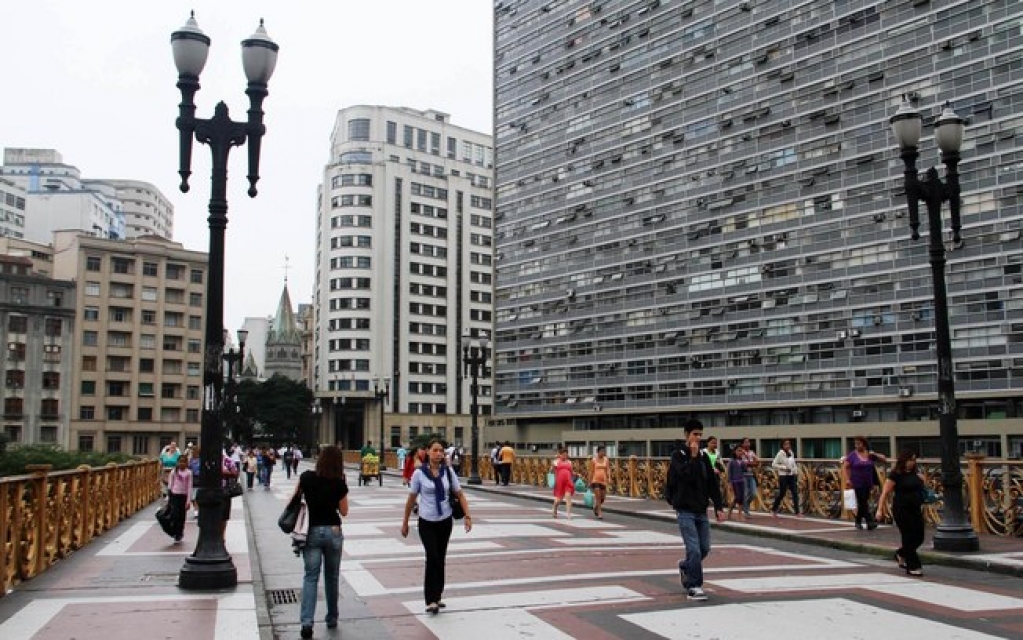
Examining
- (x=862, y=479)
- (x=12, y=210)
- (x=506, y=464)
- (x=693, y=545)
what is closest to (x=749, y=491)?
(x=862, y=479)

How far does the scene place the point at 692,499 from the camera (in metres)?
9.97

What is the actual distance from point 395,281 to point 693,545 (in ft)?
357

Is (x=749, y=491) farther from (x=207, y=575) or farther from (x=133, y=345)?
(x=133, y=345)

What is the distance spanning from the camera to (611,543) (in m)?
15.4

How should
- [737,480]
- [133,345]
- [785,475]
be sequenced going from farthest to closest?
[133,345], [785,475], [737,480]

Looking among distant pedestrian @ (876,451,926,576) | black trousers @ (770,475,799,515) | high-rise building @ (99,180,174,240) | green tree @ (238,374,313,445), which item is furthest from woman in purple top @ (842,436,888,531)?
high-rise building @ (99,180,174,240)

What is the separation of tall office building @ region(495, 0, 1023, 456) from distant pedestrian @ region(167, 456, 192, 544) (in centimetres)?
5159

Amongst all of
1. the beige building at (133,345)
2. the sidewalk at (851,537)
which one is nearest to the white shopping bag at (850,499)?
the sidewalk at (851,537)

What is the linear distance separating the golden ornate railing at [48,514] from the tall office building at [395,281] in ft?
302

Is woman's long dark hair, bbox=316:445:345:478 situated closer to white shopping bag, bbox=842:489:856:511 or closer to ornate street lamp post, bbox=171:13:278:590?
ornate street lamp post, bbox=171:13:278:590

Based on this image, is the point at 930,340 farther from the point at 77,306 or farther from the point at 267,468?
the point at 77,306

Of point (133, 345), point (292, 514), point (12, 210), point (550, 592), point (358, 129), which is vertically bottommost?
point (550, 592)

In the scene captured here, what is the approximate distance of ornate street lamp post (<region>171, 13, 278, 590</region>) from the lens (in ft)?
32.6

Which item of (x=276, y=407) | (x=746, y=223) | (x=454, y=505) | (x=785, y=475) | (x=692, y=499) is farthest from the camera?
(x=276, y=407)
